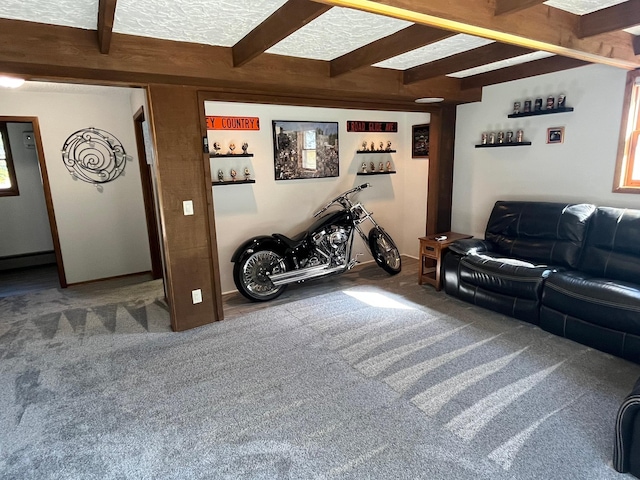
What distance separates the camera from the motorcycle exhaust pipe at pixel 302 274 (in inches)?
159

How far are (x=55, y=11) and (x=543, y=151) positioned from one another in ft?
13.7

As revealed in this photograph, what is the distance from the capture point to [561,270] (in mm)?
3203

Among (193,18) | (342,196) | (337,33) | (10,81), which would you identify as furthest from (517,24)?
(10,81)

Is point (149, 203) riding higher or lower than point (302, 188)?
lower

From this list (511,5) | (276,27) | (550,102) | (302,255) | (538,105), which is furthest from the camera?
(302,255)

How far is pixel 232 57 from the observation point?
2.73 metres

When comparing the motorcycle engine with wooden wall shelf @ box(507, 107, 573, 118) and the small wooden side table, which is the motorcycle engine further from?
wooden wall shelf @ box(507, 107, 573, 118)

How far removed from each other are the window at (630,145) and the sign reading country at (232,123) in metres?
3.51

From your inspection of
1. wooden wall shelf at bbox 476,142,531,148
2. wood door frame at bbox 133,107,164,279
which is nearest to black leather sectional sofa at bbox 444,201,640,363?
wooden wall shelf at bbox 476,142,531,148

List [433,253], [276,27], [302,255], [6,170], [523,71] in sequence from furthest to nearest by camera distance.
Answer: [6,170], [302,255], [433,253], [523,71], [276,27]

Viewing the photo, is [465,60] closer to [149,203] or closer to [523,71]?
[523,71]

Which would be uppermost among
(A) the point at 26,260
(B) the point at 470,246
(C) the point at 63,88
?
(C) the point at 63,88

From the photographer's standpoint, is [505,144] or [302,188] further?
[302,188]

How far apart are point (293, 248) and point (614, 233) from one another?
2.96m
